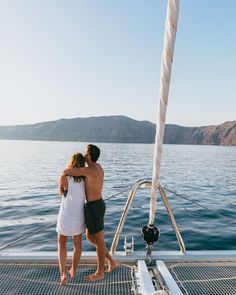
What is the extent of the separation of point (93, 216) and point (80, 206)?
205 mm

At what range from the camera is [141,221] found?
1109 centimetres

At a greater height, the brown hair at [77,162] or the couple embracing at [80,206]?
the brown hair at [77,162]

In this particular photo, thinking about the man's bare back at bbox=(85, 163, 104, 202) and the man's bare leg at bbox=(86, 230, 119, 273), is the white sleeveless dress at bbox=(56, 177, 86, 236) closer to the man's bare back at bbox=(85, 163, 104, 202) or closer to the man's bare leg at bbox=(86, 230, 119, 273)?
the man's bare back at bbox=(85, 163, 104, 202)

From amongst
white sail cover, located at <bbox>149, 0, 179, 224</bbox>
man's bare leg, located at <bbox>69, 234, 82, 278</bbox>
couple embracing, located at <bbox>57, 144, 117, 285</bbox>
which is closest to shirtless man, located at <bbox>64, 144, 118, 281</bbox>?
couple embracing, located at <bbox>57, 144, 117, 285</bbox>

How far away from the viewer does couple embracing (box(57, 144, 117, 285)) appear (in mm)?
4000

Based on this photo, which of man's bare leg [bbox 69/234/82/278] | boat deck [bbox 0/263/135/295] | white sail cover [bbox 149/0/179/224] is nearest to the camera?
white sail cover [bbox 149/0/179/224]

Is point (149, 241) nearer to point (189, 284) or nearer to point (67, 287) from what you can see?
point (189, 284)

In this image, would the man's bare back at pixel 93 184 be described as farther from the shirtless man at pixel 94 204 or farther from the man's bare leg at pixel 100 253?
the man's bare leg at pixel 100 253

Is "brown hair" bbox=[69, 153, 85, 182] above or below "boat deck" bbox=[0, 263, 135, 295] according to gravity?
above

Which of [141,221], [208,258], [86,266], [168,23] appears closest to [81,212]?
[86,266]

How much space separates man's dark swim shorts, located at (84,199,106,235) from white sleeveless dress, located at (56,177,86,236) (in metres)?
0.09

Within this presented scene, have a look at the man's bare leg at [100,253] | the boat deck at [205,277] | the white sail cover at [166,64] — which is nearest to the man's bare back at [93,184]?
the man's bare leg at [100,253]

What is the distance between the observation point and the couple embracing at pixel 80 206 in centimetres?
400

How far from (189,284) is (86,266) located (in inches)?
53.7
